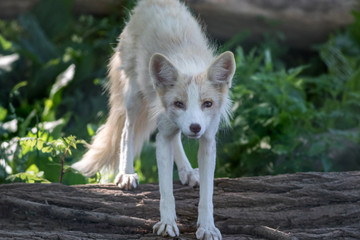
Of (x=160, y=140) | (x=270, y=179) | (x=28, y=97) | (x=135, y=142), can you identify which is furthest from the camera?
(x=28, y=97)

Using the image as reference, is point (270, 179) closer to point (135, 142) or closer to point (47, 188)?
point (135, 142)

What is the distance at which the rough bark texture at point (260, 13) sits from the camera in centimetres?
864

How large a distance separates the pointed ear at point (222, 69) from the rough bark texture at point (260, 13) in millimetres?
5058

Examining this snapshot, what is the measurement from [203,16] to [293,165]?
12.4 feet

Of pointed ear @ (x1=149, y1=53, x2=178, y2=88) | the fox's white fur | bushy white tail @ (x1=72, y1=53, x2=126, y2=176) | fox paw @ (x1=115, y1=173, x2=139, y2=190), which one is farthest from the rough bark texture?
pointed ear @ (x1=149, y1=53, x2=178, y2=88)

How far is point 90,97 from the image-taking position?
8.09 m

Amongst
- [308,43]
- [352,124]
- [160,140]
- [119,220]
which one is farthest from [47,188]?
[308,43]

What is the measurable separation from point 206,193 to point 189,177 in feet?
2.44

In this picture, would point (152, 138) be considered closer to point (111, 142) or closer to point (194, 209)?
point (111, 142)

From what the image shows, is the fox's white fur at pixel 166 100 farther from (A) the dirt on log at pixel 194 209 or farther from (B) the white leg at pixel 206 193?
(A) the dirt on log at pixel 194 209

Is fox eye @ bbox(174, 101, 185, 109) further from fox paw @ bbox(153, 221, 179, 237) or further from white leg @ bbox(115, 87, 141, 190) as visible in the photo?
white leg @ bbox(115, 87, 141, 190)

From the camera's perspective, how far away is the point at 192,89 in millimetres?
3467

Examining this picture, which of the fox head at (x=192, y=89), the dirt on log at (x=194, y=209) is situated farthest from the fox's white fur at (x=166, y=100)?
the dirt on log at (x=194, y=209)

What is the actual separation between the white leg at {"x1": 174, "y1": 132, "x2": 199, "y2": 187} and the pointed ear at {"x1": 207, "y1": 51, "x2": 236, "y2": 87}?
1.04m
